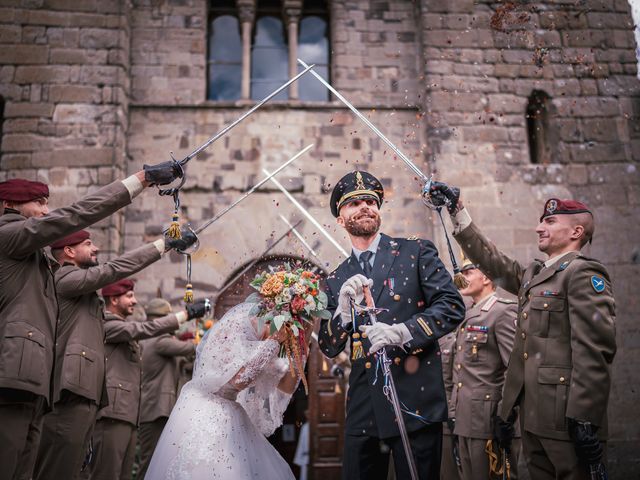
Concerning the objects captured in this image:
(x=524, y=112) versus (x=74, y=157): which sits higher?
(x=524, y=112)

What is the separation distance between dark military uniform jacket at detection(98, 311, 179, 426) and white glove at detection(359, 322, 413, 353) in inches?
122

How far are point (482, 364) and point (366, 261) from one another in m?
1.99

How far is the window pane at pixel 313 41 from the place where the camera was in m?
9.61

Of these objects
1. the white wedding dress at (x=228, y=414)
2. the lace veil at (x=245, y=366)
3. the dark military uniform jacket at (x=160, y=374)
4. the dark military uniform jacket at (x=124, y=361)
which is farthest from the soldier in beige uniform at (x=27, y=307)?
the dark military uniform jacket at (x=160, y=374)

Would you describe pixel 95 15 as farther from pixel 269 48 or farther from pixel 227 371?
pixel 227 371

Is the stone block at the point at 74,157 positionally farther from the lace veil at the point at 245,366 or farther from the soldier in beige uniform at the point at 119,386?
the lace veil at the point at 245,366

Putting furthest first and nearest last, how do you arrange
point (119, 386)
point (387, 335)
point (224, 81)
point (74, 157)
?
point (224, 81) < point (74, 157) < point (119, 386) < point (387, 335)

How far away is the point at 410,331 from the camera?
2.98 metres

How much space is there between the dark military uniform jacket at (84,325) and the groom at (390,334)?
5.98 feet

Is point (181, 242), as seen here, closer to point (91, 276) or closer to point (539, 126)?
point (91, 276)

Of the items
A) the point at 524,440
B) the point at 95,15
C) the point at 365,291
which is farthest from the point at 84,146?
the point at 524,440

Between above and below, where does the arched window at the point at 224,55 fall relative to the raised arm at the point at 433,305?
above

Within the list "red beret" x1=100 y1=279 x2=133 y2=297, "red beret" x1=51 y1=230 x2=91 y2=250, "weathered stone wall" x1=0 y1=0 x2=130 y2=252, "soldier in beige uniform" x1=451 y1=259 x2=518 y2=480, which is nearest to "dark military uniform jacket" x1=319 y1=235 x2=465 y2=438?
"soldier in beige uniform" x1=451 y1=259 x2=518 y2=480

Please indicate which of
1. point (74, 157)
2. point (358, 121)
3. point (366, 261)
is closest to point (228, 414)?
point (366, 261)
